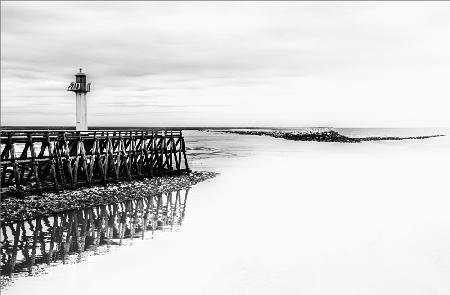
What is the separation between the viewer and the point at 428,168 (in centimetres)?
3116

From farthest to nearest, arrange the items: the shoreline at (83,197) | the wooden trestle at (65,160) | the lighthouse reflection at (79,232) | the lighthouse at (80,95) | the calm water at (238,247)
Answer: the lighthouse at (80,95)
the wooden trestle at (65,160)
the shoreline at (83,197)
the lighthouse reflection at (79,232)
the calm water at (238,247)

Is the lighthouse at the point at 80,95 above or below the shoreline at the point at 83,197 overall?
above

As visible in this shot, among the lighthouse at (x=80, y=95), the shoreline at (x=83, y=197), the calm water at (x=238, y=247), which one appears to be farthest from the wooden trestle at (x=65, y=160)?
the calm water at (x=238, y=247)

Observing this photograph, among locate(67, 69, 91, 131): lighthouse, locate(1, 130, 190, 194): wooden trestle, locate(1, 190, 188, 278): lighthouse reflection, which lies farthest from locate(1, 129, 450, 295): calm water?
locate(67, 69, 91, 131): lighthouse

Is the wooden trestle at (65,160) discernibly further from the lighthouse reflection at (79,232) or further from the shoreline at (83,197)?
the lighthouse reflection at (79,232)

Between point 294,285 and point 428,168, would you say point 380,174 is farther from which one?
point 294,285

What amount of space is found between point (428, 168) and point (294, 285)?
85.4 ft

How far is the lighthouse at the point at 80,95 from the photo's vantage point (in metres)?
23.8

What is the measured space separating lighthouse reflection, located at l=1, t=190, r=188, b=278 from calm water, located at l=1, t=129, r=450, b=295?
0.08 ft

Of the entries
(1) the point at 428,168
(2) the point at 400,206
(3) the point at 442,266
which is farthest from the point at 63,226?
(1) the point at 428,168

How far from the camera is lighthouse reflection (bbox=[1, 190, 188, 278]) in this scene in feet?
30.6

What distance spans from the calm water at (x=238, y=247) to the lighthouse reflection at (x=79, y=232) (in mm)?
24

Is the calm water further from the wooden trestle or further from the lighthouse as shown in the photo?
the lighthouse

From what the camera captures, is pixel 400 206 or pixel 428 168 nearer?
pixel 400 206
